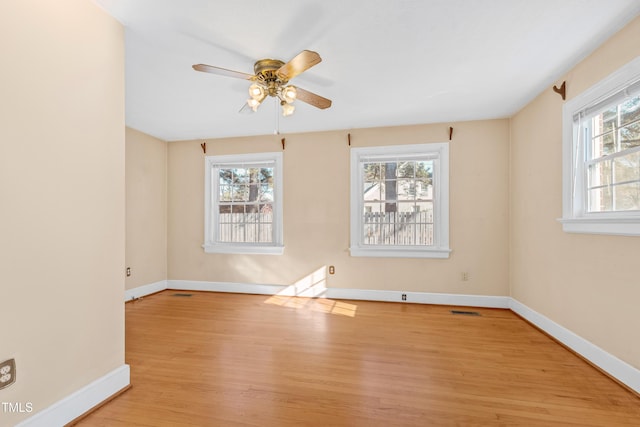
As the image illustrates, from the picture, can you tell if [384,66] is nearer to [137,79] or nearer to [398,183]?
[398,183]

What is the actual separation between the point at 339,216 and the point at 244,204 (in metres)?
1.55

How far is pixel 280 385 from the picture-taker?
6.34 feet

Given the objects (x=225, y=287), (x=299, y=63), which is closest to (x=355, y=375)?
(x=299, y=63)

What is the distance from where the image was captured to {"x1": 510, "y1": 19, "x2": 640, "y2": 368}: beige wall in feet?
6.34

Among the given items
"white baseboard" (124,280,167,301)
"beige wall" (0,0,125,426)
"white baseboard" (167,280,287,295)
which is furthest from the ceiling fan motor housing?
"white baseboard" (124,280,167,301)

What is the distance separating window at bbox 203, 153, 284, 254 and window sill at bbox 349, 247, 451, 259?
1.19m

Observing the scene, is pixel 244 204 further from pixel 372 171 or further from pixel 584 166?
pixel 584 166

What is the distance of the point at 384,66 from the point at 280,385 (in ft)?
8.51

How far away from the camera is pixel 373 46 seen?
2.09 meters

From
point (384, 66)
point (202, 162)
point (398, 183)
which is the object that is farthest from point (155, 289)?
point (384, 66)

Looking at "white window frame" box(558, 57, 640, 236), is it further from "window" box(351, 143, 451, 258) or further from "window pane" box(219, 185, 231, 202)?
"window pane" box(219, 185, 231, 202)

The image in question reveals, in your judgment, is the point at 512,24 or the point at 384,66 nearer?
the point at 512,24

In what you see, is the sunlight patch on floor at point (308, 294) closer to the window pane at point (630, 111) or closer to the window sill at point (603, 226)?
the window sill at point (603, 226)

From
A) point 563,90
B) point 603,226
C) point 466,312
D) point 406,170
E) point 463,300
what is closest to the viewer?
Answer: point 603,226
